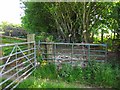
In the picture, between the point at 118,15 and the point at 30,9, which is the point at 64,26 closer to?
the point at 30,9

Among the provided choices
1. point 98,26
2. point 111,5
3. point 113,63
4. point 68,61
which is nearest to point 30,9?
point 98,26

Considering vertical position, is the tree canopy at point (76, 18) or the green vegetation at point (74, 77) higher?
the tree canopy at point (76, 18)

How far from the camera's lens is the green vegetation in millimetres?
5066

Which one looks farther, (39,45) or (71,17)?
(71,17)

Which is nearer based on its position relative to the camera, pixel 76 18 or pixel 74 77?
pixel 74 77

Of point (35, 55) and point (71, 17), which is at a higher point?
point (71, 17)

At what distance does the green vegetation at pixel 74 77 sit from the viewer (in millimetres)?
5066

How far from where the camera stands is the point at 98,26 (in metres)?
10.3

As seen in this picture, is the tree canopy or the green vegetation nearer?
the green vegetation

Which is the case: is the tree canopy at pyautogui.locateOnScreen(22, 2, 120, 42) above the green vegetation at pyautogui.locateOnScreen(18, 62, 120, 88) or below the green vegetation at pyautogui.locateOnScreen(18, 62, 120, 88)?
above

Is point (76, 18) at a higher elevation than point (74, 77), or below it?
higher

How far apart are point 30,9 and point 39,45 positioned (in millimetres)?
4840

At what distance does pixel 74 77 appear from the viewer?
219 inches

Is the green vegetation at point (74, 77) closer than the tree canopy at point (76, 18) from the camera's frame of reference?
Yes
